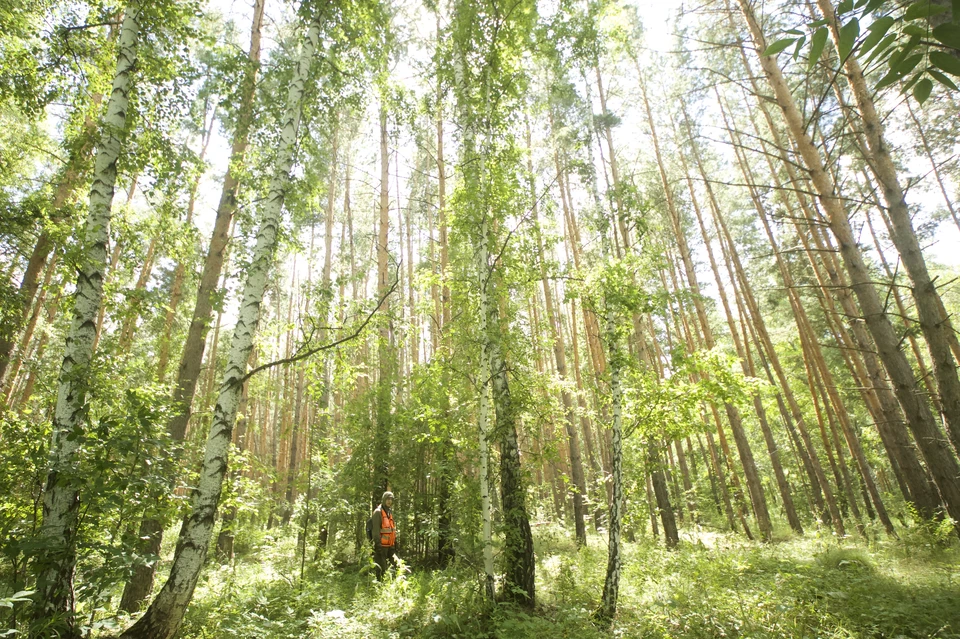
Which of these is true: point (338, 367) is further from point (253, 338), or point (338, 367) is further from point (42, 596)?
point (42, 596)

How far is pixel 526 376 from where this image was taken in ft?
21.3

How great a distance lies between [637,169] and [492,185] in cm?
1172

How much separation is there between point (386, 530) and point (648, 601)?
4470 mm

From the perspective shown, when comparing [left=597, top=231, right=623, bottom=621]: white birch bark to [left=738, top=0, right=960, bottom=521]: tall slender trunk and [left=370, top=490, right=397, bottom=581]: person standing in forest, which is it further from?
[left=370, top=490, right=397, bottom=581]: person standing in forest

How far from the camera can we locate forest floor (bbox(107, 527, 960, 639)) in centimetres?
480

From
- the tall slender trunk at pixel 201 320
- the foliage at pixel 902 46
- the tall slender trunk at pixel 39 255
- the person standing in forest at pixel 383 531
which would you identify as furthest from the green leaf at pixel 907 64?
the person standing in forest at pixel 383 531

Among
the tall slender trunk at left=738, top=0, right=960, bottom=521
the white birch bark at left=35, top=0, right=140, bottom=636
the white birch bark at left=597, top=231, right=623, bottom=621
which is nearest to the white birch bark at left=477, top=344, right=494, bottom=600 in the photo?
the white birch bark at left=597, top=231, right=623, bottom=621

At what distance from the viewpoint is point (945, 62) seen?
3.73ft

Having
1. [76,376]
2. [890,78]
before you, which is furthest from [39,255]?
[890,78]

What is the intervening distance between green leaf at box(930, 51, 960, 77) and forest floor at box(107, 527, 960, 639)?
17.2 ft

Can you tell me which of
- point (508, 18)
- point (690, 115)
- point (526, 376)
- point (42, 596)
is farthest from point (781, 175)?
point (42, 596)

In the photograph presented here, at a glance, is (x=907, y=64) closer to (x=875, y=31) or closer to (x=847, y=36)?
(x=875, y=31)

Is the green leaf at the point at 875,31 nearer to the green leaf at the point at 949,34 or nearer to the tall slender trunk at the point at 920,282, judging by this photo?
the green leaf at the point at 949,34

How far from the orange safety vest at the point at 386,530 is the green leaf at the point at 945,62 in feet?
27.9
